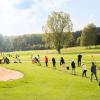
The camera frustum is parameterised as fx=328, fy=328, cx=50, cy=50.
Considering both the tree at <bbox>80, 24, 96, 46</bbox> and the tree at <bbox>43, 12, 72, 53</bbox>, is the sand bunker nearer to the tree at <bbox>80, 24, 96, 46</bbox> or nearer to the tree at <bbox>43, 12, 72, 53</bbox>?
the tree at <bbox>43, 12, 72, 53</bbox>

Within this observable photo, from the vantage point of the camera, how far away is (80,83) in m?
33.5

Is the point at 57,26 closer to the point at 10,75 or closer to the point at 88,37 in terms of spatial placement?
the point at 88,37

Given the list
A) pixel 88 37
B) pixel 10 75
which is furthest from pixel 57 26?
pixel 10 75

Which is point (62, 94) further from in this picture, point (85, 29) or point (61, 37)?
point (85, 29)

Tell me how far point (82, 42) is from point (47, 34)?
108ft

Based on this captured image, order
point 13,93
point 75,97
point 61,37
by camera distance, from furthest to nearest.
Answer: point 61,37 < point 13,93 < point 75,97

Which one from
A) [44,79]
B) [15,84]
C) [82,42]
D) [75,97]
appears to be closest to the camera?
[75,97]

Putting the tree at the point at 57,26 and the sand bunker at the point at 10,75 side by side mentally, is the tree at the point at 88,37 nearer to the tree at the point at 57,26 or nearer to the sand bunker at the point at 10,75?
the tree at the point at 57,26

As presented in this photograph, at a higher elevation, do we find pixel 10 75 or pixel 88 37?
pixel 88 37

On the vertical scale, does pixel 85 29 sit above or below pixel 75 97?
above

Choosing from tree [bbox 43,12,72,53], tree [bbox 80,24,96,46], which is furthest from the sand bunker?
tree [bbox 80,24,96,46]

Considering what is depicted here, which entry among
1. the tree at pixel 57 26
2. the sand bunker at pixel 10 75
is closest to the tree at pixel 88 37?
the tree at pixel 57 26

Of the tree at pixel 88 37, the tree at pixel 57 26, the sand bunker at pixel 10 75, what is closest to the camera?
the sand bunker at pixel 10 75

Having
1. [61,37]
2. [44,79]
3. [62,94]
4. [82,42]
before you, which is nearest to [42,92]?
[62,94]
